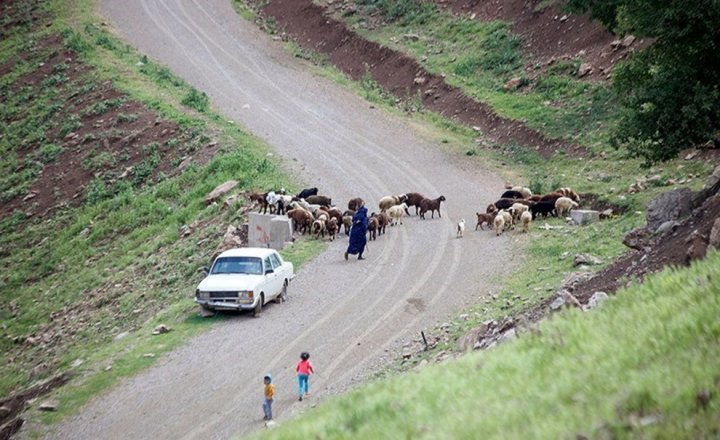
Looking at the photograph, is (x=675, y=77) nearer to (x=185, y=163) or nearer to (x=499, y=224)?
(x=499, y=224)

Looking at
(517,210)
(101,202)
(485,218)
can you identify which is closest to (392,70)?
(101,202)

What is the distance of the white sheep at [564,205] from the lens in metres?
33.5

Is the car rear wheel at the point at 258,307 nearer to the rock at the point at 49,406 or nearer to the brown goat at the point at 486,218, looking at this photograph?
the rock at the point at 49,406

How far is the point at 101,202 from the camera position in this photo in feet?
149

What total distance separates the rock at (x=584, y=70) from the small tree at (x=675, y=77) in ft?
53.2

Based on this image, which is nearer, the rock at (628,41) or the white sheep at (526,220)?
the white sheep at (526,220)

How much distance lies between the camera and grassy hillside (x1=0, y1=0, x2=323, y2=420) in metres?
29.9

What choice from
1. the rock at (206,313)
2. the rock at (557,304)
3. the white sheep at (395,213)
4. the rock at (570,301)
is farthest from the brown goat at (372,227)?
the rock at (570,301)

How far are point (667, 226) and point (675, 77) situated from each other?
9.89 metres

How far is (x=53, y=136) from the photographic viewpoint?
53.8 metres

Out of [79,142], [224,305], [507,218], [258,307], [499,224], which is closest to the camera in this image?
[224,305]

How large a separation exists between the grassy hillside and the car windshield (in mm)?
1351

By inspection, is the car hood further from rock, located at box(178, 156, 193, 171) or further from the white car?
rock, located at box(178, 156, 193, 171)

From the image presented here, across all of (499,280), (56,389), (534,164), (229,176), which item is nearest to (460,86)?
(534,164)
